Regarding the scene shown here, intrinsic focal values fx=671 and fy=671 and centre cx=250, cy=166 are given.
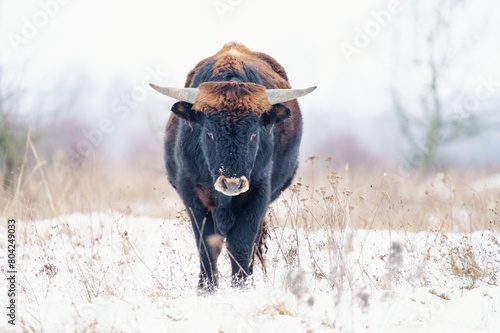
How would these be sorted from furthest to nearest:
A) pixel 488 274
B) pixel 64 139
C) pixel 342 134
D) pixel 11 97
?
pixel 342 134 → pixel 64 139 → pixel 11 97 → pixel 488 274

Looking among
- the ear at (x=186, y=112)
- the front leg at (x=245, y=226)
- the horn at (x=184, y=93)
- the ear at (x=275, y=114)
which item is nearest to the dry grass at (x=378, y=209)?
the front leg at (x=245, y=226)

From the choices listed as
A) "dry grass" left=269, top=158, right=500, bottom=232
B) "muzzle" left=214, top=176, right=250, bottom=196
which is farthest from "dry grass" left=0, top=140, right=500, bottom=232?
"muzzle" left=214, top=176, right=250, bottom=196

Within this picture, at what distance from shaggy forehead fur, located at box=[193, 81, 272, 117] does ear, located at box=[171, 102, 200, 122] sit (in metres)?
0.06

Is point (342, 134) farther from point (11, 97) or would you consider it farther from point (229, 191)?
point (229, 191)

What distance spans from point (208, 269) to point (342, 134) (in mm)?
42883

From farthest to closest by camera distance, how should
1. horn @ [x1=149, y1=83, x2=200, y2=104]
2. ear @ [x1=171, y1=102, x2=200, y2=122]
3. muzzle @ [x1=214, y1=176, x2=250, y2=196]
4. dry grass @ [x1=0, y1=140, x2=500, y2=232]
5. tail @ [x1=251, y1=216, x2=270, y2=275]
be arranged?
dry grass @ [x1=0, y1=140, x2=500, y2=232]
tail @ [x1=251, y1=216, x2=270, y2=275]
horn @ [x1=149, y1=83, x2=200, y2=104]
ear @ [x1=171, y1=102, x2=200, y2=122]
muzzle @ [x1=214, y1=176, x2=250, y2=196]

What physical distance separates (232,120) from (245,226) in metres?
1.10

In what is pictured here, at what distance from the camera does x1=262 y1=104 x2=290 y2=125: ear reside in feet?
Result: 22.9

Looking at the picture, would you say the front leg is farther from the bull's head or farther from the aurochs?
the bull's head

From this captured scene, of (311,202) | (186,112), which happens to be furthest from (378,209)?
(186,112)

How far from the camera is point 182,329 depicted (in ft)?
15.7

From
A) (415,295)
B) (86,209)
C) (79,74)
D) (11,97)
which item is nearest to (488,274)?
(415,295)

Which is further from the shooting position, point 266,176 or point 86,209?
point 86,209

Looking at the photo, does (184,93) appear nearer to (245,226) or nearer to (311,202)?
(245,226)
